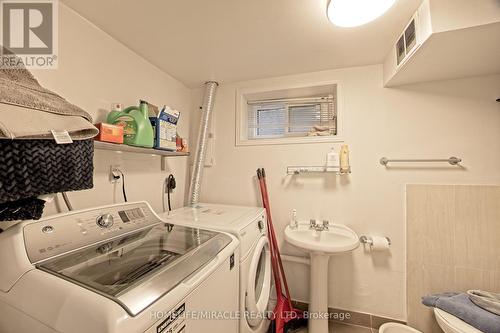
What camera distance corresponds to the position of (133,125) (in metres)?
1.20

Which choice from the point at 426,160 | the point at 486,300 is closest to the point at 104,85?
the point at 426,160

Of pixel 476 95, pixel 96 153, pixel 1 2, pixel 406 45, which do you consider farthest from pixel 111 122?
pixel 476 95

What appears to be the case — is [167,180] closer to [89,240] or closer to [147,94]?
[147,94]

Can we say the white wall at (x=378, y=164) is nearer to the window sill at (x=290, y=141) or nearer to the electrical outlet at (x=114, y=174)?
the window sill at (x=290, y=141)

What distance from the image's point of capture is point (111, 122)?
1.21 m

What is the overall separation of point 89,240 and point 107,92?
0.97m

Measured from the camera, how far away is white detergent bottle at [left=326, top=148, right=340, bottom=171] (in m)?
1.65

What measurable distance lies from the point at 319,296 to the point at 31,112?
74.2 inches

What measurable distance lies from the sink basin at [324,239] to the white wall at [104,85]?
1207 millimetres

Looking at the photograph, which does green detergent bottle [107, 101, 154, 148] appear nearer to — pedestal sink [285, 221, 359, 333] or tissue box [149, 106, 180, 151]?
tissue box [149, 106, 180, 151]

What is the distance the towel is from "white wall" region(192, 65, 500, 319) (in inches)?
54.6

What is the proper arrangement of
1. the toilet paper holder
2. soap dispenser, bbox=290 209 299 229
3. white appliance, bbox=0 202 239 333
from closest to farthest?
white appliance, bbox=0 202 239 333 < the toilet paper holder < soap dispenser, bbox=290 209 299 229

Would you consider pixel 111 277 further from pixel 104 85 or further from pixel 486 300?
pixel 486 300

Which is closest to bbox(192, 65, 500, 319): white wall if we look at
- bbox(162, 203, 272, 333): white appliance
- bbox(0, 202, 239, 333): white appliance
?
bbox(162, 203, 272, 333): white appliance
